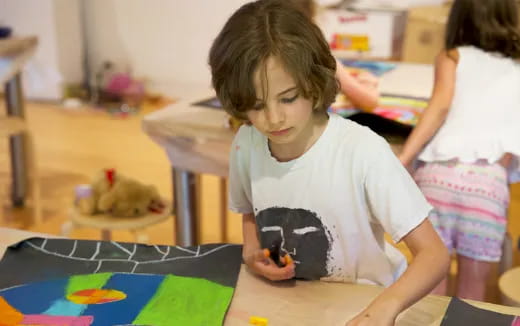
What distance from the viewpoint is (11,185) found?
283cm

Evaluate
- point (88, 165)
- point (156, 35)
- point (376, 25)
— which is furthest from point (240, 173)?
point (156, 35)

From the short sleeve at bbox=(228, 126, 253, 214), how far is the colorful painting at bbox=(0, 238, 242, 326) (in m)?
0.08

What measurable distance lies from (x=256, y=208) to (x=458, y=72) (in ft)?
2.28

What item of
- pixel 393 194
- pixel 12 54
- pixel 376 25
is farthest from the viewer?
pixel 376 25

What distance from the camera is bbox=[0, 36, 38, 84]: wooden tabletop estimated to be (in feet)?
7.87

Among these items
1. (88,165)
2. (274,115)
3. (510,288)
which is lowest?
(88,165)

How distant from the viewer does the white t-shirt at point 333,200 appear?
0.88 metres

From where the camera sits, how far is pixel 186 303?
870mm

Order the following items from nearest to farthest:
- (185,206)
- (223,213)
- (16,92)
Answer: (185,206) → (223,213) → (16,92)

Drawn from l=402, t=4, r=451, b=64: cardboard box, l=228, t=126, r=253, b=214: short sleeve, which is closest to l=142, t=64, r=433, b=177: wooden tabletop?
l=228, t=126, r=253, b=214: short sleeve

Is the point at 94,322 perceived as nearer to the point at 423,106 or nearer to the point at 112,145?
the point at 423,106

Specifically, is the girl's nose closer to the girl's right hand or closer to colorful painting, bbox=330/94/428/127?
the girl's right hand

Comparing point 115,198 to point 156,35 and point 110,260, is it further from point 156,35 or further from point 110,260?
point 156,35

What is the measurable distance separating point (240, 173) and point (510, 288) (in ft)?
2.67
